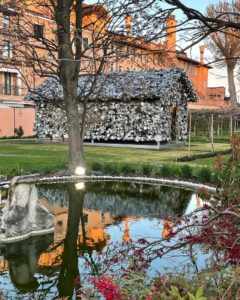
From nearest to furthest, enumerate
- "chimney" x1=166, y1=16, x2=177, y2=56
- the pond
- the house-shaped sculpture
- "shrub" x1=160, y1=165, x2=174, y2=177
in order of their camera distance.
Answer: "chimney" x1=166, y1=16, x2=177, y2=56 < the pond < "shrub" x1=160, y1=165, x2=174, y2=177 < the house-shaped sculpture

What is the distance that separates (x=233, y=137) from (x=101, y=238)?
13.6 feet

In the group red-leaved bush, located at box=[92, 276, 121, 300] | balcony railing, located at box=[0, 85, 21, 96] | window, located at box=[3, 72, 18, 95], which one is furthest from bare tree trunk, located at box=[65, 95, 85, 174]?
window, located at box=[3, 72, 18, 95]

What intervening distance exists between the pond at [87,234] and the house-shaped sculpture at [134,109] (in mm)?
12207

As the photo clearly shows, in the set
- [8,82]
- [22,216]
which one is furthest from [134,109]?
[22,216]

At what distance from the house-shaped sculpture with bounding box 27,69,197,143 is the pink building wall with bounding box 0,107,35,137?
493 centimetres

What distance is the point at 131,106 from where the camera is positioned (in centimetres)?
2503

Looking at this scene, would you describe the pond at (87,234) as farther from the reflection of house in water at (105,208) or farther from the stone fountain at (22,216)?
the stone fountain at (22,216)

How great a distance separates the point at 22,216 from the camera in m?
7.84

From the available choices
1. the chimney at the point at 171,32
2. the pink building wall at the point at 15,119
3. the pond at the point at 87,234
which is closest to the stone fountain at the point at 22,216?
the pond at the point at 87,234

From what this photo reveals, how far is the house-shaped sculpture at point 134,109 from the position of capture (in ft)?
79.7

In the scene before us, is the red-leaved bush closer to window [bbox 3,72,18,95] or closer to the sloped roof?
the sloped roof

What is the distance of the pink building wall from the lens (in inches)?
1246

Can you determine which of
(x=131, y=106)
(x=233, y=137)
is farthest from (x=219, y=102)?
(x=233, y=137)

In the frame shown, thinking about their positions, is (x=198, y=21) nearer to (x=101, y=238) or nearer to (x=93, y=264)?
(x=93, y=264)
